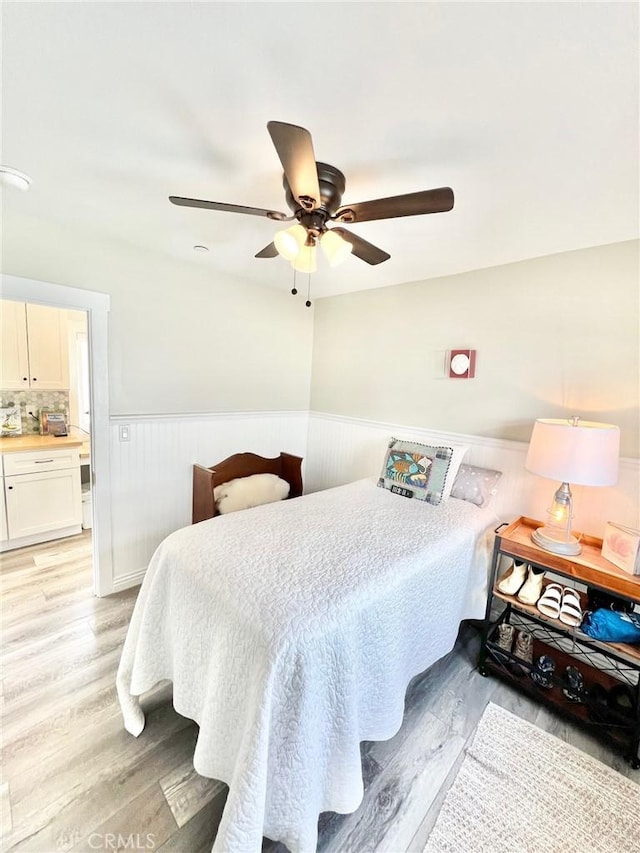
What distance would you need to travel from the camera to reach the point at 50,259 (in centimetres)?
205

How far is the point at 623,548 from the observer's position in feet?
5.35

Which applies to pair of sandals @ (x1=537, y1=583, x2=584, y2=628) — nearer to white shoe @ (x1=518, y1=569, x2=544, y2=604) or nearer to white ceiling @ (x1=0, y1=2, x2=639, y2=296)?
white shoe @ (x1=518, y1=569, x2=544, y2=604)

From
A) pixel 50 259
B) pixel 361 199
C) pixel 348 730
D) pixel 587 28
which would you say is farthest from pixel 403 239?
pixel 348 730

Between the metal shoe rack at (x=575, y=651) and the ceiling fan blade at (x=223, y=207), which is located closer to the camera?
the ceiling fan blade at (x=223, y=207)

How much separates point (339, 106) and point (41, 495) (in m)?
3.61

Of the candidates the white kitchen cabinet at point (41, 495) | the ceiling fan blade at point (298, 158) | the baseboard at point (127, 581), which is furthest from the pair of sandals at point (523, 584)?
the white kitchen cabinet at point (41, 495)

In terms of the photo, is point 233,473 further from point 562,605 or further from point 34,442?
point 562,605

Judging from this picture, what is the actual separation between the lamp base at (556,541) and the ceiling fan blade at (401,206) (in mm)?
1709

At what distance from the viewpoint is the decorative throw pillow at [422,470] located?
2289 mm

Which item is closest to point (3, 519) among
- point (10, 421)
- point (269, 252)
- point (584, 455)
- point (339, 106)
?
point (10, 421)

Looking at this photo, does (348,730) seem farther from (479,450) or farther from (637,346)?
(637,346)

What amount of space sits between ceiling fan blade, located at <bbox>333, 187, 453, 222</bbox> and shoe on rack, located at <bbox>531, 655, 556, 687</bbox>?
2.28 meters

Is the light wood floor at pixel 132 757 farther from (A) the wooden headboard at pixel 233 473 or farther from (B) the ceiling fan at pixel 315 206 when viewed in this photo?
(B) the ceiling fan at pixel 315 206

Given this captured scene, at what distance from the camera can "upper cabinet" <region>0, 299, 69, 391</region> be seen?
301 cm
